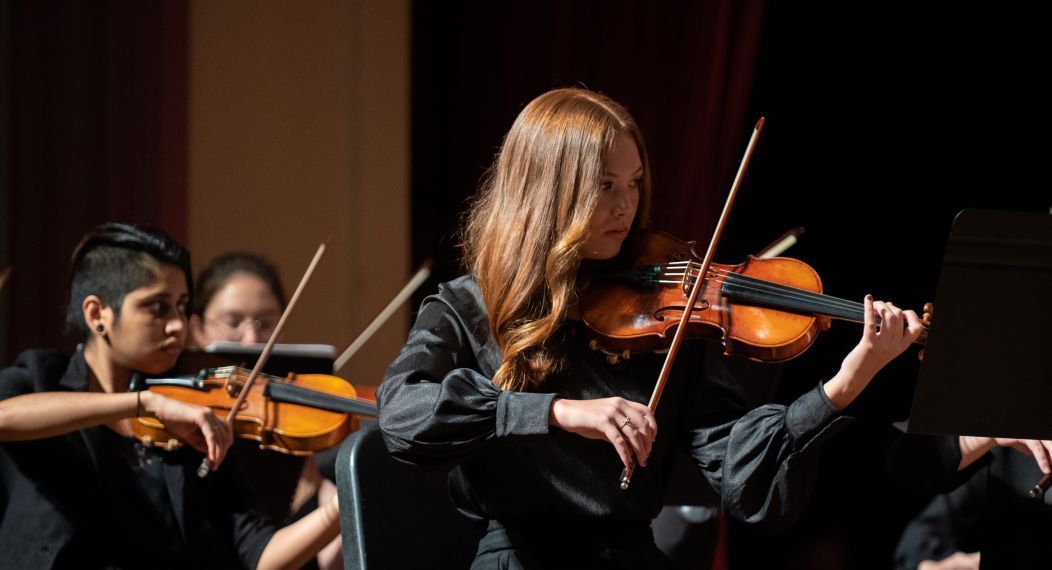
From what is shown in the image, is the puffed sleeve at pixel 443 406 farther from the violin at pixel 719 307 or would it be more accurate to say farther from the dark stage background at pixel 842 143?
the dark stage background at pixel 842 143

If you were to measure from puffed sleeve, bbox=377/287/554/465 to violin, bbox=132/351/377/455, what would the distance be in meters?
0.66

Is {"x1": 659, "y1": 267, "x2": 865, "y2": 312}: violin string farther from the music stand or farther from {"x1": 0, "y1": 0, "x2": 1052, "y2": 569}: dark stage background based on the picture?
{"x1": 0, "y1": 0, "x2": 1052, "y2": 569}: dark stage background

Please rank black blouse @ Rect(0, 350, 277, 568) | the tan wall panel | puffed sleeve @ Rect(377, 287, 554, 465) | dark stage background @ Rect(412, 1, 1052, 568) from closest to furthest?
1. puffed sleeve @ Rect(377, 287, 554, 465)
2. black blouse @ Rect(0, 350, 277, 568)
3. dark stage background @ Rect(412, 1, 1052, 568)
4. the tan wall panel

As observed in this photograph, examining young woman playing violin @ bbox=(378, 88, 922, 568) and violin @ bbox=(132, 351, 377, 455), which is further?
violin @ bbox=(132, 351, 377, 455)

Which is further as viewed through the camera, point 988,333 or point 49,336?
point 49,336

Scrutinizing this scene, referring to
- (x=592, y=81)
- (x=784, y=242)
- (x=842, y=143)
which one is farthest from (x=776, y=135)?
(x=784, y=242)

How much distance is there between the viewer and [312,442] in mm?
2090

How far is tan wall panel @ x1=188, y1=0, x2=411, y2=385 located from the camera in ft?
10.8

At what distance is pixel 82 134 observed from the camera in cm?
308

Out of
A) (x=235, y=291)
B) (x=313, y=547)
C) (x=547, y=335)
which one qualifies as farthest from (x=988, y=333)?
(x=235, y=291)

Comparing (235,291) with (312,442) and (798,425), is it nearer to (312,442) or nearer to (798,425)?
(312,442)

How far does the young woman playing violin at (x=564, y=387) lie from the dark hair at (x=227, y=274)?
1.10m

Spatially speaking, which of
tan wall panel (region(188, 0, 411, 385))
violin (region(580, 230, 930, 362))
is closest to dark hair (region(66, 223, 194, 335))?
violin (region(580, 230, 930, 362))

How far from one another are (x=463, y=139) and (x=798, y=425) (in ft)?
7.66
